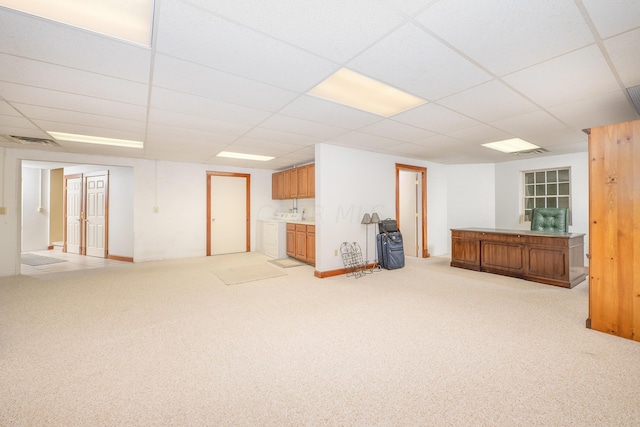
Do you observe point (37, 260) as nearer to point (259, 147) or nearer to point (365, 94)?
point (259, 147)

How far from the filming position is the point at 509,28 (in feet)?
5.62

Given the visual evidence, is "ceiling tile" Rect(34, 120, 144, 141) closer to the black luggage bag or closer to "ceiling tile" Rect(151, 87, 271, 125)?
"ceiling tile" Rect(151, 87, 271, 125)

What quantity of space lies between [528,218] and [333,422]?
22.6ft

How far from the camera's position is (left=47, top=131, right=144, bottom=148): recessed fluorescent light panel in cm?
423

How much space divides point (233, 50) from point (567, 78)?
2931 millimetres

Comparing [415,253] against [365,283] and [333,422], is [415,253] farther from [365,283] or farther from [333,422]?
[333,422]

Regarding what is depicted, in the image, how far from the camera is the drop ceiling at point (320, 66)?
1.60 meters

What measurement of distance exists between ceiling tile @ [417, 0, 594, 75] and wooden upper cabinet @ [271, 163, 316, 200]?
4.08 meters

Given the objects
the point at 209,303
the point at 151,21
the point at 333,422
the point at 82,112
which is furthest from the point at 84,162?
the point at 333,422

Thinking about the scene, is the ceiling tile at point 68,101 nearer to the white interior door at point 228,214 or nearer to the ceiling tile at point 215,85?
the ceiling tile at point 215,85

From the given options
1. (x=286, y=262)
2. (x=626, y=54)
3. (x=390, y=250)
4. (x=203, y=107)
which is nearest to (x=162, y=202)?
(x=286, y=262)

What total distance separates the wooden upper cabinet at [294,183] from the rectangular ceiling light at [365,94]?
8.93ft

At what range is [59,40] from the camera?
180 cm

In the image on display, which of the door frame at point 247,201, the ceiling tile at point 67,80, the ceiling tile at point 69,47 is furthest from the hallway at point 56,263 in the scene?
the ceiling tile at point 69,47
